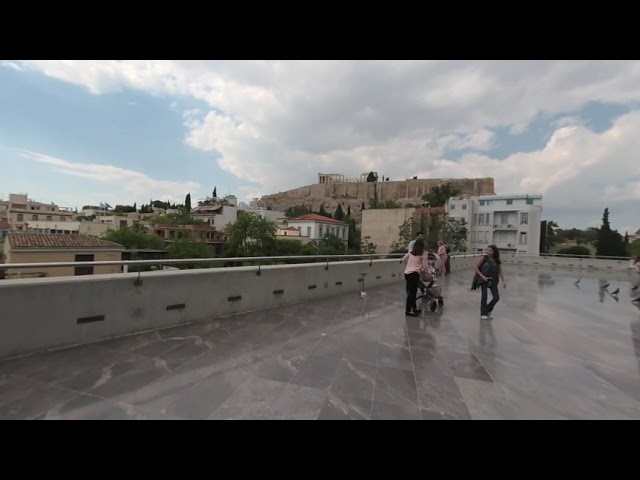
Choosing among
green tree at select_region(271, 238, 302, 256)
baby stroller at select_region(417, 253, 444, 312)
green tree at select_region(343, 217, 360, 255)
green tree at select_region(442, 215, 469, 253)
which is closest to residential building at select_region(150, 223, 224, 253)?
green tree at select_region(271, 238, 302, 256)

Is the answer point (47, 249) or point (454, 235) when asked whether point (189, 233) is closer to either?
point (47, 249)

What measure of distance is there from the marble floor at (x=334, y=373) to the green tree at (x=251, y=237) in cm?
3599

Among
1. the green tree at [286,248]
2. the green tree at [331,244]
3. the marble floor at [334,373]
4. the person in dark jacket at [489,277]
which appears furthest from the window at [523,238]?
the person in dark jacket at [489,277]

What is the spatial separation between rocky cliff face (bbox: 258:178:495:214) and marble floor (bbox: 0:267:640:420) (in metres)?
100

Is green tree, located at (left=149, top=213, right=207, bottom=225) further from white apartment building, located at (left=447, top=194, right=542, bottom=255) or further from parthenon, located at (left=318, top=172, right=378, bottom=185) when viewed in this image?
parthenon, located at (left=318, top=172, right=378, bottom=185)

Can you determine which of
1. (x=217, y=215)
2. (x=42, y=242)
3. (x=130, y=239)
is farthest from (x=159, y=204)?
(x=42, y=242)

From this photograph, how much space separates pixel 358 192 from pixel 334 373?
125 m

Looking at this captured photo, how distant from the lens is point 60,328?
320 cm

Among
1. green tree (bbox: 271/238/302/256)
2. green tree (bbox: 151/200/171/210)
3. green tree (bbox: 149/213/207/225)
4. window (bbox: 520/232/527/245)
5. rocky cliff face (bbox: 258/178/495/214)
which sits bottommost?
green tree (bbox: 271/238/302/256)

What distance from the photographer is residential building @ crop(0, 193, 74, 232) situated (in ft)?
186

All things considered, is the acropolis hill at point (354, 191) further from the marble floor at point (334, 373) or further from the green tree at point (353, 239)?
the marble floor at point (334, 373)
